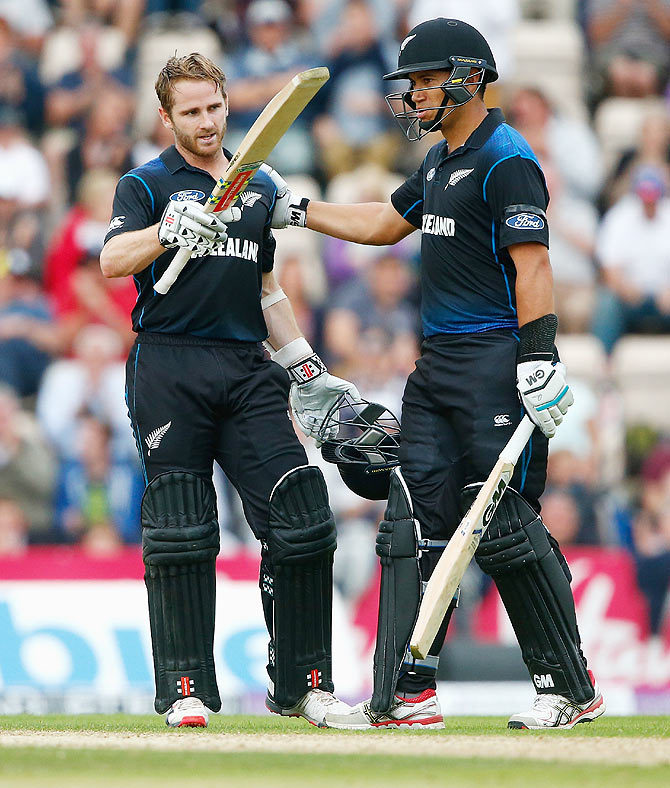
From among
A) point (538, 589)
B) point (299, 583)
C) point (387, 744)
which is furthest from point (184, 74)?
point (387, 744)

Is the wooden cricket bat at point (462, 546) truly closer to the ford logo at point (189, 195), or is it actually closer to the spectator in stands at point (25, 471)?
the ford logo at point (189, 195)

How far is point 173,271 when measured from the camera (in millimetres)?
5117

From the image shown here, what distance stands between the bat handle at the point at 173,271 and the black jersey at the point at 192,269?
0.69ft

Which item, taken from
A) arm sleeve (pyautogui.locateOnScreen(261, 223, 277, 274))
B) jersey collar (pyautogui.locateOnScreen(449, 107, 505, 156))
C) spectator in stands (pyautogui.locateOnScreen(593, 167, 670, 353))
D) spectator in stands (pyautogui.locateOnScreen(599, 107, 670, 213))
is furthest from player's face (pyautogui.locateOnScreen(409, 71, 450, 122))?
spectator in stands (pyautogui.locateOnScreen(599, 107, 670, 213))

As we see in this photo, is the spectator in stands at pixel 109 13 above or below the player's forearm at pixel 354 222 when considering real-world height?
above

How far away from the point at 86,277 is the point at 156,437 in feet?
17.7

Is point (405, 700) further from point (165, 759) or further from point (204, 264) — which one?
point (204, 264)

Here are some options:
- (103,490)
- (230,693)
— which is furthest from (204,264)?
(103,490)

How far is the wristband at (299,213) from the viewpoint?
578cm

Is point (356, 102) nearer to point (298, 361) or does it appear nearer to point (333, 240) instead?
point (333, 240)

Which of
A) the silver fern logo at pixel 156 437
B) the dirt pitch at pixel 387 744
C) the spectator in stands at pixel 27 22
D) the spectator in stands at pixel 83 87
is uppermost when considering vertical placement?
the spectator in stands at pixel 27 22

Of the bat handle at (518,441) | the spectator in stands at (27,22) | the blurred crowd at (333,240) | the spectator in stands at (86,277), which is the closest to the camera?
the bat handle at (518,441)

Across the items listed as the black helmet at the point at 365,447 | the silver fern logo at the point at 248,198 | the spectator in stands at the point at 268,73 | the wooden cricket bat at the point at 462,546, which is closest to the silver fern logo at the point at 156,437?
the black helmet at the point at 365,447

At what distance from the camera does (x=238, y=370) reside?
17.8ft
